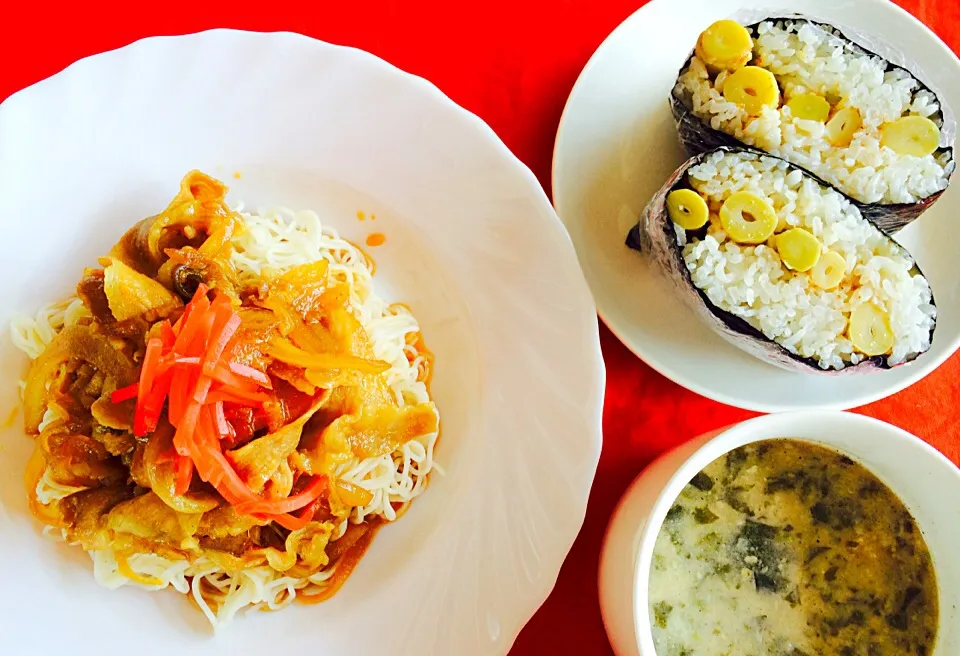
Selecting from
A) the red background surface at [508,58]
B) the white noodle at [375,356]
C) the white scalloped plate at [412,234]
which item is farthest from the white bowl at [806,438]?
the white noodle at [375,356]

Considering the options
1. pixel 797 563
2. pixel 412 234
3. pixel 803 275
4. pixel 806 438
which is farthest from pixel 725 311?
pixel 412 234

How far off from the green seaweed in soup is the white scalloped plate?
318 millimetres

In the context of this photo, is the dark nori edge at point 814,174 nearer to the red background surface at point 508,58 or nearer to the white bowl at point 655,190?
the white bowl at point 655,190

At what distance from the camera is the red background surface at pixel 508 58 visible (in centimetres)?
225

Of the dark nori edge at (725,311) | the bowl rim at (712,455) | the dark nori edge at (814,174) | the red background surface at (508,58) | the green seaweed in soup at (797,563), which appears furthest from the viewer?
the red background surface at (508,58)

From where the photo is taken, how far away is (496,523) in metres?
1.89

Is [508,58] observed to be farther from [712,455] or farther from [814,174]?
[712,455]

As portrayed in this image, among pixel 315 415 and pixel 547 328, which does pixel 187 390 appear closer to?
pixel 315 415

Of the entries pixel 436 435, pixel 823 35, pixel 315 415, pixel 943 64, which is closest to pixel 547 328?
pixel 436 435

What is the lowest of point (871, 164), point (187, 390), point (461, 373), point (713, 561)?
point (713, 561)

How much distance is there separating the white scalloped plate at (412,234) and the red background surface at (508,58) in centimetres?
41

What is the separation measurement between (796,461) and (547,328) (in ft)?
2.32

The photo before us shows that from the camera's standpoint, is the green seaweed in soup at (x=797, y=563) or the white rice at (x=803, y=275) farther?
the white rice at (x=803, y=275)

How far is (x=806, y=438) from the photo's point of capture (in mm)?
1786
